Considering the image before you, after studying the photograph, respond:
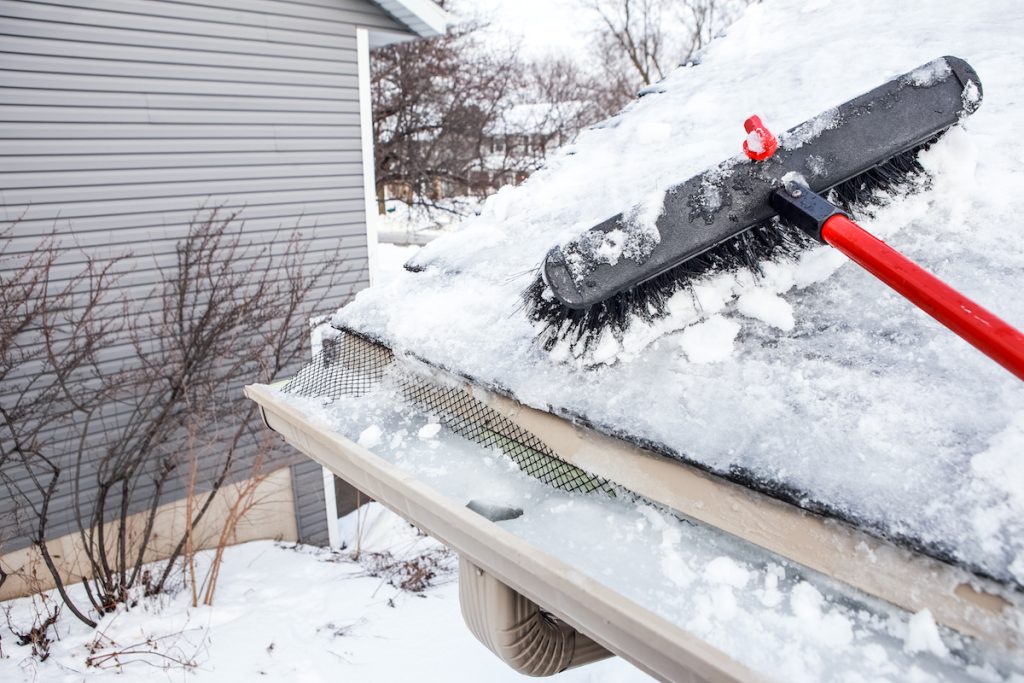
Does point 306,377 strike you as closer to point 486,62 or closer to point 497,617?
point 497,617

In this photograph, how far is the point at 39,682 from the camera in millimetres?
4672

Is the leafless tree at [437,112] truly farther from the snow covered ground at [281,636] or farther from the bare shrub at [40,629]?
the bare shrub at [40,629]

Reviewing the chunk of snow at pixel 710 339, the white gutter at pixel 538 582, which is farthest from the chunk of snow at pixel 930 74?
the white gutter at pixel 538 582

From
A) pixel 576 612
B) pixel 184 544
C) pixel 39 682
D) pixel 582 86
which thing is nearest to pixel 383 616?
pixel 184 544

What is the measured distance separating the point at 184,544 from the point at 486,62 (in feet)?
44.2

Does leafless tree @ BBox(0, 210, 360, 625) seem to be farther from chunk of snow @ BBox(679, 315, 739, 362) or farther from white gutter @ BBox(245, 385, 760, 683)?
chunk of snow @ BBox(679, 315, 739, 362)

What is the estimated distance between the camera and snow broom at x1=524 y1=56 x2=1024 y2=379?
1171 mm

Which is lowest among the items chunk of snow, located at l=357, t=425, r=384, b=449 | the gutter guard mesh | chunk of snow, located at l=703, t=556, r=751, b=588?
chunk of snow, located at l=357, t=425, r=384, b=449

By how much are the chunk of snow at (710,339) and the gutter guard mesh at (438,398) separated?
0.34 metres

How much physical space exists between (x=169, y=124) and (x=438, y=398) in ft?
18.4

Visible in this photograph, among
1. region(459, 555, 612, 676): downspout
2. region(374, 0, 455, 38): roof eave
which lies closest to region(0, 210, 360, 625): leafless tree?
region(374, 0, 455, 38): roof eave

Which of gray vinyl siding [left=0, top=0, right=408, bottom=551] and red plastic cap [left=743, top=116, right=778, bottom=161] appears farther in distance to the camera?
gray vinyl siding [left=0, top=0, right=408, bottom=551]

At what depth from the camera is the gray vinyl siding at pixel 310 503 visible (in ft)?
25.1

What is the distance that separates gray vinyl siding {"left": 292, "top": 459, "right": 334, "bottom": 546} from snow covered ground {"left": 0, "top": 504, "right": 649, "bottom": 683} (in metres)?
0.51
